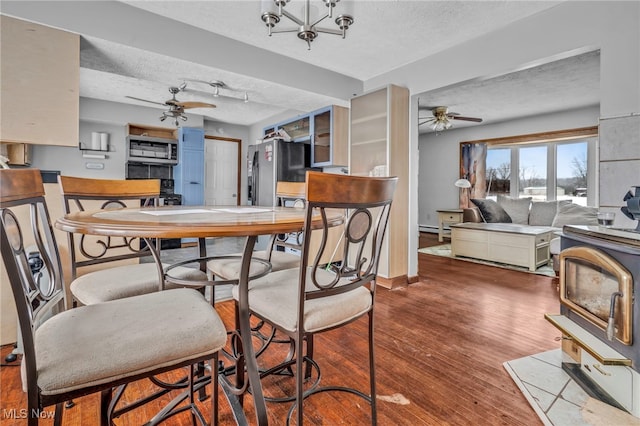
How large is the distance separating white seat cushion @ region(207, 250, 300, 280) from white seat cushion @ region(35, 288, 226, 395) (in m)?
0.50

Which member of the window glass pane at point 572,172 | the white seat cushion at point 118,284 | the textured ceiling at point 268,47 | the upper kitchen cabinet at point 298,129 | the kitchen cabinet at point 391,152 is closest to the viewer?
the white seat cushion at point 118,284

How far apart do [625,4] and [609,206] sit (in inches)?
52.6

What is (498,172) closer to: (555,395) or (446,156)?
(446,156)

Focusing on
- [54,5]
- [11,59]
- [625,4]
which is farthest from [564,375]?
[54,5]

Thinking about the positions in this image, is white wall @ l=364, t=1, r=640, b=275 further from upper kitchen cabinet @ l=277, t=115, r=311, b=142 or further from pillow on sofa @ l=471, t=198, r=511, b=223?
pillow on sofa @ l=471, t=198, r=511, b=223

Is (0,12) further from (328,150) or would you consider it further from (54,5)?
(328,150)

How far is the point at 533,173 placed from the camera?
607 centimetres

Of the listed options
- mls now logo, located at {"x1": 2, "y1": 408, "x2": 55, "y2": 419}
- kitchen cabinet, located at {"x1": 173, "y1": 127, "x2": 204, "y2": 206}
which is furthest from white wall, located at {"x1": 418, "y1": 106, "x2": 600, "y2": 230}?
mls now logo, located at {"x1": 2, "y1": 408, "x2": 55, "y2": 419}

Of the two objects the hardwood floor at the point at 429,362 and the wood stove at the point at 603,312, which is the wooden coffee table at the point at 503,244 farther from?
the wood stove at the point at 603,312

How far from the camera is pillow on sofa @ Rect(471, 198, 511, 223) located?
5.25 metres

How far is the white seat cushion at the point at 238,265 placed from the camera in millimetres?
1557

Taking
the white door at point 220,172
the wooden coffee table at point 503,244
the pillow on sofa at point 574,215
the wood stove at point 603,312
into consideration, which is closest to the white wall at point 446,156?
the pillow on sofa at point 574,215

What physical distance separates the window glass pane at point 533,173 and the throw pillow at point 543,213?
3.18 feet

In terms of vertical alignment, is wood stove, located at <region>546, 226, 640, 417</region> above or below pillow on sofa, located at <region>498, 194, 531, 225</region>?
below
